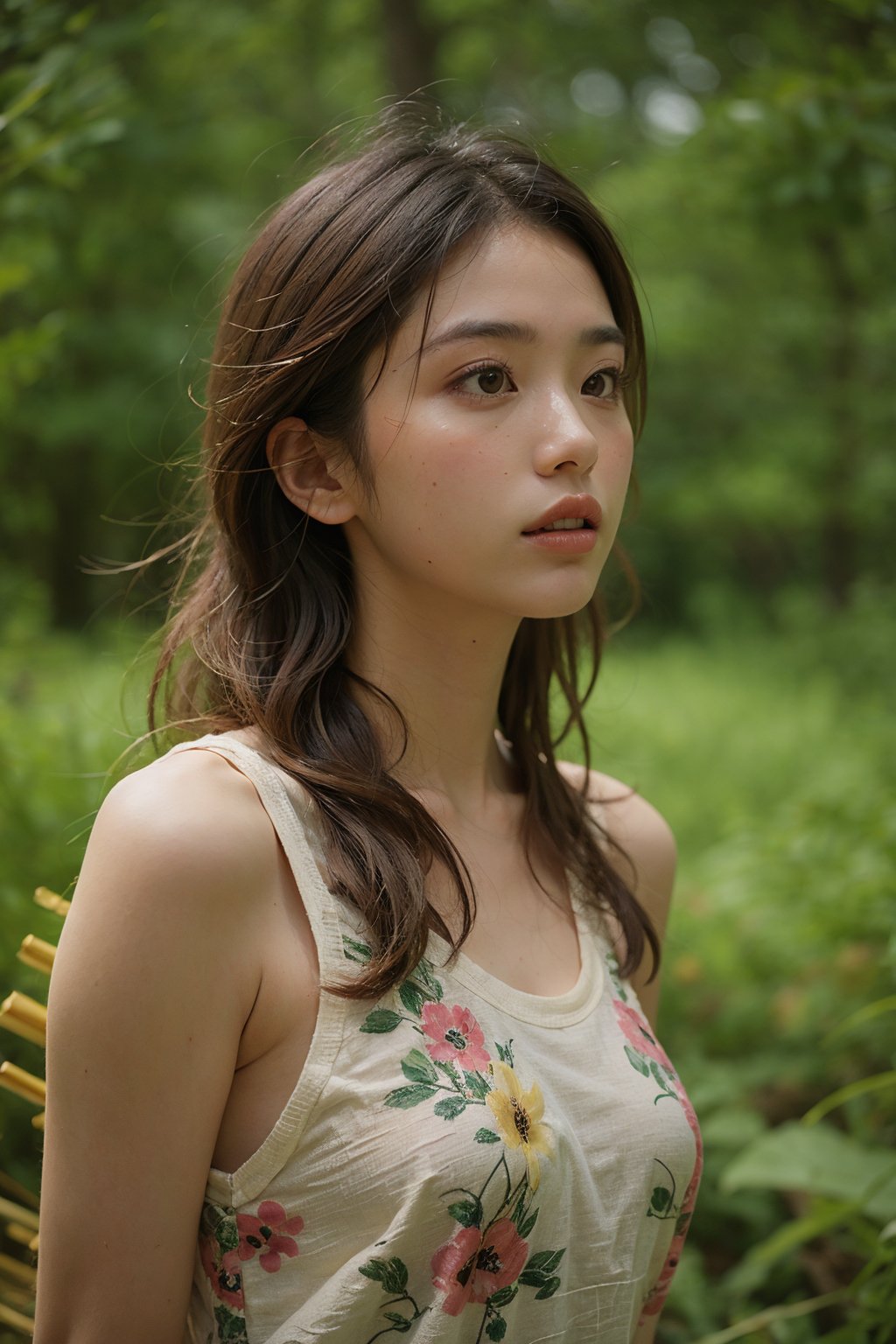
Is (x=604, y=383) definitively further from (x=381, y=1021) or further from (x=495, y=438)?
(x=381, y=1021)

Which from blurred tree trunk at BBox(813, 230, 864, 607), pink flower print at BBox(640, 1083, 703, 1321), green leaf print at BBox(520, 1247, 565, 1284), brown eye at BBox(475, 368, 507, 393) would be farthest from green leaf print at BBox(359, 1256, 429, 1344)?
blurred tree trunk at BBox(813, 230, 864, 607)

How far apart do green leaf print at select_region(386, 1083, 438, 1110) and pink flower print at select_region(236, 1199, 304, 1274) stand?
175 millimetres

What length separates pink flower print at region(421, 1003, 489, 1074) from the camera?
1395mm

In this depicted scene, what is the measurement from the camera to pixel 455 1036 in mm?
1423

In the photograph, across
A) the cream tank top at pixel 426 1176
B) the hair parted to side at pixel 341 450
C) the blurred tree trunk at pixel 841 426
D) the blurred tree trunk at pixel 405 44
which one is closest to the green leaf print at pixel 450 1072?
the cream tank top at pixel 426 1176

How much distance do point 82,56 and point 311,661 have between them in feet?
4.86

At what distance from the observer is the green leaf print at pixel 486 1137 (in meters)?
1.33

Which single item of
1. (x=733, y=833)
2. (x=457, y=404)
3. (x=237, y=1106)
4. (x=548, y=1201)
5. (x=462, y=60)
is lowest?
(x=733, y=833)

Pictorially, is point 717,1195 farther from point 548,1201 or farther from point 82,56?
Result: point 82,56

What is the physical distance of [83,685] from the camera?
505 cm

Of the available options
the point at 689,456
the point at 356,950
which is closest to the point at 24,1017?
the point at 356,950

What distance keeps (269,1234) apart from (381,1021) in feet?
0.87

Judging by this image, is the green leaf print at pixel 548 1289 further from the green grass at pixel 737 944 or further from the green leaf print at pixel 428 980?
the green grass at pixel 737 944

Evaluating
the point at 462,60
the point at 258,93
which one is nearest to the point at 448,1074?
the point at 462,60
